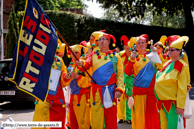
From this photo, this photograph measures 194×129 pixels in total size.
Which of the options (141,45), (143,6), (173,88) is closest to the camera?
(173,88)

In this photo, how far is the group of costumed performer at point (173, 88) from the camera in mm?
3781

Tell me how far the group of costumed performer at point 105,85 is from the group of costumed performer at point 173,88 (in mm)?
736

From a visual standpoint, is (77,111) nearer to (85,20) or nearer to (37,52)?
(37,52)

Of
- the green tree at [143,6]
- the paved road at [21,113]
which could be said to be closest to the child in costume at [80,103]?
the paved road at [21,113]

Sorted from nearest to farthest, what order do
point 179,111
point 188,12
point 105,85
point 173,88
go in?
1. point 179,111
2. point 173,88
3. point 105,85
4. point 188,12

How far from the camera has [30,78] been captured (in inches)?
130

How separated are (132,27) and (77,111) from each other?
15232 millimetres

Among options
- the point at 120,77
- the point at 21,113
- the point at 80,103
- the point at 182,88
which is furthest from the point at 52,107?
the point at 21,113

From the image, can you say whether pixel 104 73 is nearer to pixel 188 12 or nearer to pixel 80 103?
pixel 80 103

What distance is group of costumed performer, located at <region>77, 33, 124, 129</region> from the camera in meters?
4.20

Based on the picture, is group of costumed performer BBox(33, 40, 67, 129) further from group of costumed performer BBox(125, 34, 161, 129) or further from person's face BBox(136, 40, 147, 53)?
person's face BBox(136, 40, 147, 53)

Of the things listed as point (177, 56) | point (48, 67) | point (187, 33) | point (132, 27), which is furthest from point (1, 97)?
point (187, 33)

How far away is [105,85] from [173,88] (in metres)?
1.19

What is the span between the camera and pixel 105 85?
4.30 metres
